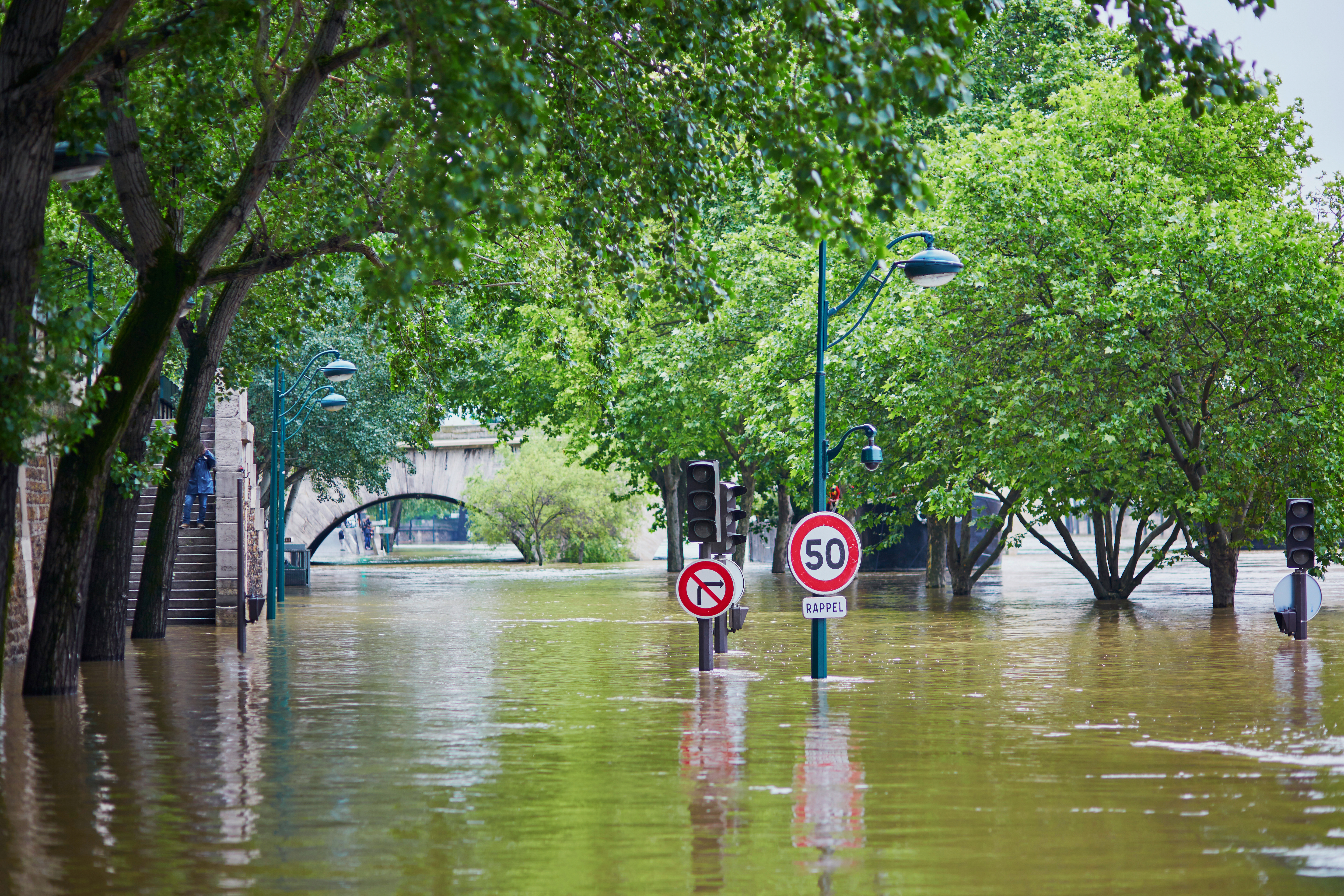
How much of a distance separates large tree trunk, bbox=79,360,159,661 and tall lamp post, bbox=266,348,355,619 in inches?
284

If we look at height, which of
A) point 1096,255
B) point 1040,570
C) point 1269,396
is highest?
point 1096,255

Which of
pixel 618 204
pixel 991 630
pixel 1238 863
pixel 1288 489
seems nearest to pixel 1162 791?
pixel 1238 863

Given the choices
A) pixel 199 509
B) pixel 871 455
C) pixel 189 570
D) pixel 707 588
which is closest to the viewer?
pixel 707 588

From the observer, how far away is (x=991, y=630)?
2258 centimetres

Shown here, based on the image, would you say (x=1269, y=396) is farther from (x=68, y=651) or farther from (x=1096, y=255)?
(x=68, y=651)

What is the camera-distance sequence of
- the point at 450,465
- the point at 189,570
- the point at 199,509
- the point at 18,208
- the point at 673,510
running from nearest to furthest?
the point at 18,208, the point at 189,570, the point at 199,509, the point at 673,510, the point at 450,465

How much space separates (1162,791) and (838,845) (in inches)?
98.6

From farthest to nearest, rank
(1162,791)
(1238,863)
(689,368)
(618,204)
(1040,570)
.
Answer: (1040,570), (689,368), (618,204), (1162,791), (1238,863)

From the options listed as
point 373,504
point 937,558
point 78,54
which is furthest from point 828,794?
point 373,504

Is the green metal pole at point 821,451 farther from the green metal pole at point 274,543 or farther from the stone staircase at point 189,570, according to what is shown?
the green metal pole at point 274,543

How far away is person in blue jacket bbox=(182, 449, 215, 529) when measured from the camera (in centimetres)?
2661

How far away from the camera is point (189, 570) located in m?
26.1

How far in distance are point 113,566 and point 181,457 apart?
2.62 m

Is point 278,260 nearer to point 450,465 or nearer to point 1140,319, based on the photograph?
point 1140,319
